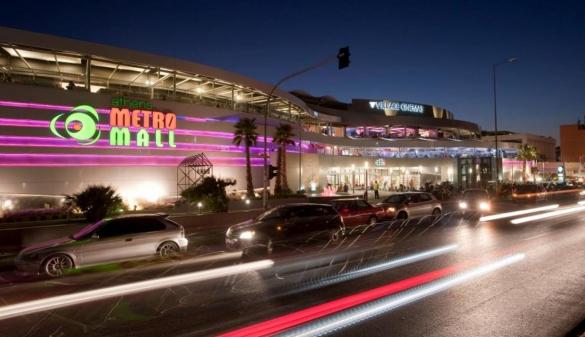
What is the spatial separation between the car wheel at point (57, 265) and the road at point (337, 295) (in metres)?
0.71

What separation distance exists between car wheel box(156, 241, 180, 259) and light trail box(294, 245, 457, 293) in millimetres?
5649

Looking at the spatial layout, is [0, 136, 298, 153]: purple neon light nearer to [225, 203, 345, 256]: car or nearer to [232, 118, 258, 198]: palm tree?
[232, 118, 258, 198]: palm tree

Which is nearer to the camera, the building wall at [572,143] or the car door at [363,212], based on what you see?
the car door at [363,212]

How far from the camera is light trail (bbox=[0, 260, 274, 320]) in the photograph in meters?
7.30

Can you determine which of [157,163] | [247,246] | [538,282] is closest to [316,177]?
[157,163]

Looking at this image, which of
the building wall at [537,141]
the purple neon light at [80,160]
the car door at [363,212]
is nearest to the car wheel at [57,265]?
the car door at [363,212]

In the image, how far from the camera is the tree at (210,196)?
80.4 feet

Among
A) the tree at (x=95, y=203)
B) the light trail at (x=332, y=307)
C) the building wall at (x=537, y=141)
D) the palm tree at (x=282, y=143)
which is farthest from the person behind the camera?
the building wall at (x=537, y=141)

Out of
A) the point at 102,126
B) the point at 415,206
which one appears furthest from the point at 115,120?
the point at 415,206

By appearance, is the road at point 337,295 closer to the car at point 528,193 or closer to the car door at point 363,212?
the car door at point 363,212

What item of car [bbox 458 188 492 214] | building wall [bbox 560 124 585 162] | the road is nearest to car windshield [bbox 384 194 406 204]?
car [bbox 458 188 492 214]

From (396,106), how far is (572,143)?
235ft

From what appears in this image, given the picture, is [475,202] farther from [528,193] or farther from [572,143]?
[572,143]

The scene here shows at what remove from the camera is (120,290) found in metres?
8.60
